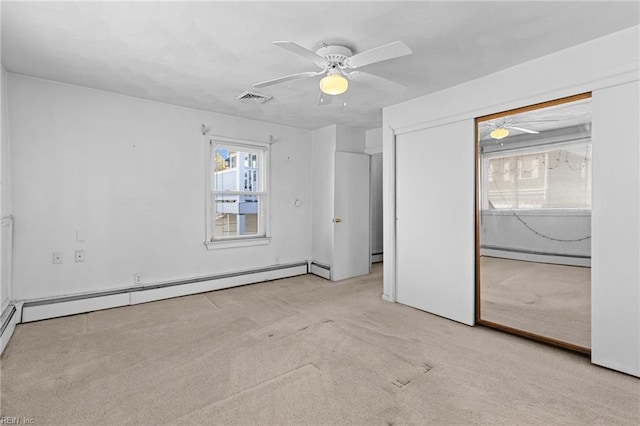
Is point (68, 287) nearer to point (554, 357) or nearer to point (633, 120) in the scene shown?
point (554, 357)

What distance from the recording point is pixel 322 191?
17.1 feet

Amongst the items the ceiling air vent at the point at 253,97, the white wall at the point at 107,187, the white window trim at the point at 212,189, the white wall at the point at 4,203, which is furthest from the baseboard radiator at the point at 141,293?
the ceiling air vent at the point at 253,97

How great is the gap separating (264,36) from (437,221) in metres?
2.50

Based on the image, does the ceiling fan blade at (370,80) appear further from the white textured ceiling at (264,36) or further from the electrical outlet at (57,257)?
the electrical outlet at (57,257)

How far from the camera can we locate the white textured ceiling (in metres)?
2.01

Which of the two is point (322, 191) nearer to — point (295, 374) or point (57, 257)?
point (295, 374)

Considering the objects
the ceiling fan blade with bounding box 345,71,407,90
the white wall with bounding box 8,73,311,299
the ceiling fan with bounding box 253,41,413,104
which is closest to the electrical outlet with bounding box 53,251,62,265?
the white wall with bounding box 8,73,311,299

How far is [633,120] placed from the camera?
2219 millimetres

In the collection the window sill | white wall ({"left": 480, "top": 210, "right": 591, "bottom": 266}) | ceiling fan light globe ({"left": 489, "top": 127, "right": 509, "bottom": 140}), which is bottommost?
the window sill

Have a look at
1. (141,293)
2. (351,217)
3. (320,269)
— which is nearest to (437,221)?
(351,217)

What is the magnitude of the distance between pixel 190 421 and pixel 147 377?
66 cm

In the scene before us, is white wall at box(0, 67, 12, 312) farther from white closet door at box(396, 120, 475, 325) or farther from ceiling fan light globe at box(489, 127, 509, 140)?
ceiling fan light globe at box(489, 127, 509, 140)

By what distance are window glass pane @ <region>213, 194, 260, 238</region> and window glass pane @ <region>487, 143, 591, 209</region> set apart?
3.27 meters

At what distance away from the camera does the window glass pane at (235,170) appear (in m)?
4.56
